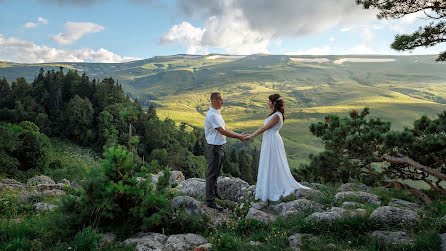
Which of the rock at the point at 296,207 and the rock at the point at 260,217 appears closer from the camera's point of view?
the rock at the point at 260,217

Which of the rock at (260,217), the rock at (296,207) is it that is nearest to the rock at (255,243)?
the rock at (260,217)

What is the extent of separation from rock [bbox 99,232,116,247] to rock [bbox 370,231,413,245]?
6.07m

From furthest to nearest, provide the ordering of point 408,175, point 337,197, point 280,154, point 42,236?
1. point 408,175
2. point 280,154
3. point 337,197
4. point 42,236

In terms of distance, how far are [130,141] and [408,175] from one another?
42.6ft

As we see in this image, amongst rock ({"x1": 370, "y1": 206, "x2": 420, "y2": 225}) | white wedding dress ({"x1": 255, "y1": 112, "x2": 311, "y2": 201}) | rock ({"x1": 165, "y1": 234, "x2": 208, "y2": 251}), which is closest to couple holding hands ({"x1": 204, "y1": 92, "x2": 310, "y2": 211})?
white wedding dress ({"x1": 255, "y1": 112, "x2": 311, "y2": 201})

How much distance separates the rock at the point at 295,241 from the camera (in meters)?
6.66

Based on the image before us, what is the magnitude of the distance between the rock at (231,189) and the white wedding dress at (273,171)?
1418 mm

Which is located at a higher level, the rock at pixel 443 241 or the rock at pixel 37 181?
the rock at pixel 443 241

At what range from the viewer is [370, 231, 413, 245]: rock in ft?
20.6

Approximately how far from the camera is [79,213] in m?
6.94

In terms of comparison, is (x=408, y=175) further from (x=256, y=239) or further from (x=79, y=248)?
(x=79, y=248)

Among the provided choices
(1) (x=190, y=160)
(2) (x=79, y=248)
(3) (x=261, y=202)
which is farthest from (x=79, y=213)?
(1) (x=190, y=160)

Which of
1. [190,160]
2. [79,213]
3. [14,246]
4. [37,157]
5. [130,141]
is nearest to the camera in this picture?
[14,246]

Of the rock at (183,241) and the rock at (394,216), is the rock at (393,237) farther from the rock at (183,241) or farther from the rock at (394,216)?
the rock at (183,241)
